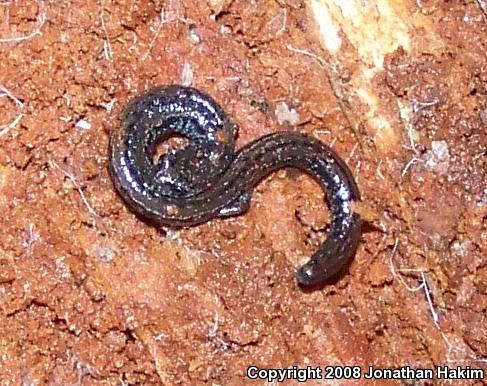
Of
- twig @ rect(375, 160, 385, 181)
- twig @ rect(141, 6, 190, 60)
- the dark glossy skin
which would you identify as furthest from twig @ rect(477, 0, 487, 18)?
twig @ rect(141, 6, 190, 60)

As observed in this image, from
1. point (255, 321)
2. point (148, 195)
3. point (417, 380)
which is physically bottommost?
point (417, 380)

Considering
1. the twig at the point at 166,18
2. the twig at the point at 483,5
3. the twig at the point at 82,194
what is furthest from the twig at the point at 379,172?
the twig at the point at 82,194

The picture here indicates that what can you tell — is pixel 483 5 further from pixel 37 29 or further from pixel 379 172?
pixel 37 29

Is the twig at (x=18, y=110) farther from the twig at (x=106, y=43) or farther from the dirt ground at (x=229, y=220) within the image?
the twig at (x=106, y=43)

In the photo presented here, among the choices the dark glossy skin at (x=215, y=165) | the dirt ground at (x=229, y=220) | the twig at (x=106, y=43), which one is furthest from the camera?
the twig at (x=106, y=43)

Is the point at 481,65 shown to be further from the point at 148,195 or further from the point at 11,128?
the point at 11,128

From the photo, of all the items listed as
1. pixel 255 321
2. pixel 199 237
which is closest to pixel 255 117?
pixel 199 237
